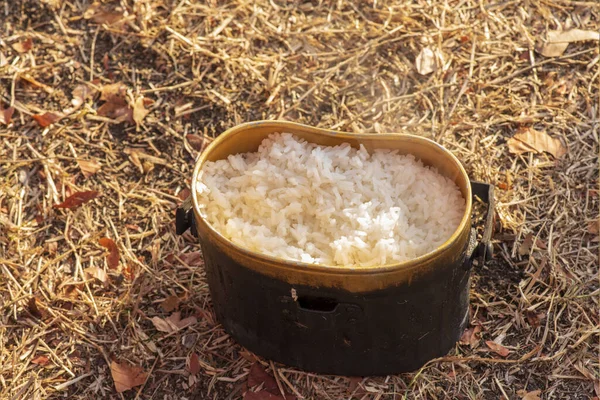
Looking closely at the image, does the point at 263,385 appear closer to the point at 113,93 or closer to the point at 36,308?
the point at 36,308

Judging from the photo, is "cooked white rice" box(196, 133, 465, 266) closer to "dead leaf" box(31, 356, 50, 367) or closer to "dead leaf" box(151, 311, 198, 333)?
"dead leaf" box(151, 311, 198, 333)

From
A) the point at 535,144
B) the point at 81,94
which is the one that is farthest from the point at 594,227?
the point at 81,94

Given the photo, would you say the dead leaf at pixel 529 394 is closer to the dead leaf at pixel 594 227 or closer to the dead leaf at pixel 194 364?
the dead leaf at pixel 594 227

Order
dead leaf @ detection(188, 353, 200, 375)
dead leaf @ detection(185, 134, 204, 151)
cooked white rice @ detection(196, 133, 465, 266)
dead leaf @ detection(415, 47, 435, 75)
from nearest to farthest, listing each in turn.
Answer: cooked white rice @ detection(196, 133, 465, 266)
dead leaf @ detection(188, 353, 200, 375)
dead leaf @ detection(185, 134, 204, 151)
dead leaf @ detection(415, 47, 435, 75)

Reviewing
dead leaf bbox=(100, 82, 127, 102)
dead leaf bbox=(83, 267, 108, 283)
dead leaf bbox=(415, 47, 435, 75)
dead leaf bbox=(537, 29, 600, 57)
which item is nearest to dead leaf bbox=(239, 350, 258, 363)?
dead leaf bbox=(83, 267, 108, 283)

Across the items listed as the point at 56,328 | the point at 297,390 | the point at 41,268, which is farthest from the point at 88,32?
the point at 297,390

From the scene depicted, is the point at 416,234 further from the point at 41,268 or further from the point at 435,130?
the point at 41,268
